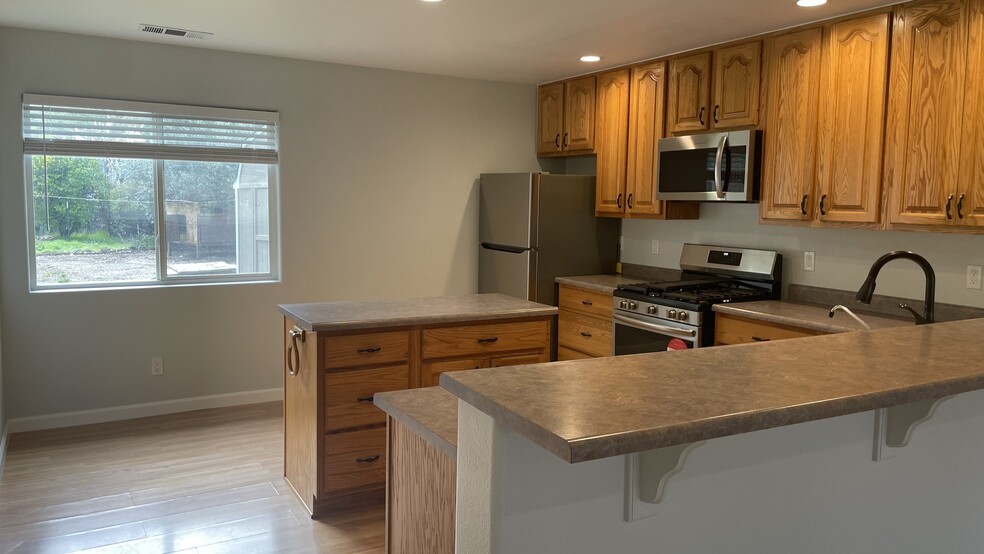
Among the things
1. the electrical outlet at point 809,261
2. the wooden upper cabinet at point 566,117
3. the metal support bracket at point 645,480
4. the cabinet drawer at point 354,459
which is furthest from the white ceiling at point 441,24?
the metal support bracket at point 645,480

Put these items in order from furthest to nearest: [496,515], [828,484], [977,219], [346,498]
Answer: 1. [346,498]
2. [977,219]
3. [828,484]
4. [496,515]

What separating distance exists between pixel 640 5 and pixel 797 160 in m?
1.17

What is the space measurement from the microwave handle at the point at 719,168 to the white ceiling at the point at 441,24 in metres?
0.58

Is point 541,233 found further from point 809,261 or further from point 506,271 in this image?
point 809,261

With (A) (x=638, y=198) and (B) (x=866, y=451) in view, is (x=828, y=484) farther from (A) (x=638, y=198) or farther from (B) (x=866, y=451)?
(A) (x=638, y=198)

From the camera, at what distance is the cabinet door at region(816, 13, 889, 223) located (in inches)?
135

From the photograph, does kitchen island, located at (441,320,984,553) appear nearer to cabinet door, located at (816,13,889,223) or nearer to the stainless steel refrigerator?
cabinet door, located at (816,13,889,223)

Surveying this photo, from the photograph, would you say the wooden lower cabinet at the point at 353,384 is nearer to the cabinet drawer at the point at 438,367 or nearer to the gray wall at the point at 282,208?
the cabinet drawer at the point at 438,367

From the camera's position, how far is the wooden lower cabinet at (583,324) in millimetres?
Result: 4789

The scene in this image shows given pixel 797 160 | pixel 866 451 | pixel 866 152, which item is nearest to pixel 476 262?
pixel 797 160

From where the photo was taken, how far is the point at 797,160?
12.5 ft

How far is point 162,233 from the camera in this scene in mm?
4684

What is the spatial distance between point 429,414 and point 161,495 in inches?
84.1

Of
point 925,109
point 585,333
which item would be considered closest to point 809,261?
point 925,109
